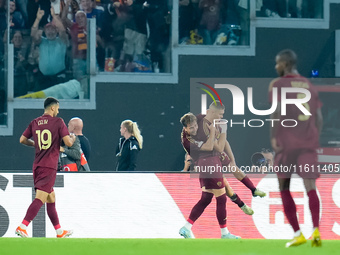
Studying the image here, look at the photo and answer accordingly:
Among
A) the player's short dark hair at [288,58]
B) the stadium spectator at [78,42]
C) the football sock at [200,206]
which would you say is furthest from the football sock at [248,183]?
the stadium spectator at [78,42]

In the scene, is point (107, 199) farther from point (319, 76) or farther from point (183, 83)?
point (319, 76)

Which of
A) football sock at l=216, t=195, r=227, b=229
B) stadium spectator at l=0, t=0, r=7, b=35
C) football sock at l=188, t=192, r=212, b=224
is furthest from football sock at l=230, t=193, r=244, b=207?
stadium spectator at l=0, t=0, r=7, b=35

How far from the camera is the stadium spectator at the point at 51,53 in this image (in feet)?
50.1

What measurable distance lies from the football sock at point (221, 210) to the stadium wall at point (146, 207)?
0.33m

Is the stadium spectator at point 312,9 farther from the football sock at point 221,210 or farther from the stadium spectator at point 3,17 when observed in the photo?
the football sock at point 221,210

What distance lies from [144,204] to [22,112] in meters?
4.74

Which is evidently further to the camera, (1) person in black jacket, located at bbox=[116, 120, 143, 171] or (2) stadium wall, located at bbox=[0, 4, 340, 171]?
(2) stadium wall, located at bbox=[0, 4, 340, 171]

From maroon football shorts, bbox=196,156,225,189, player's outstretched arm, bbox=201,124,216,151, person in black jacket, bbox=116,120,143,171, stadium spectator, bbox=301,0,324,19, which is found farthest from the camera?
stadium spectator, bbox=301,0,324,19

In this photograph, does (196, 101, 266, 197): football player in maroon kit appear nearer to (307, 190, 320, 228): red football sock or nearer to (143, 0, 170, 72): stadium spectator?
(307, 190, 320, 228): red football sock

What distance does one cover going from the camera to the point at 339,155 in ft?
49.0

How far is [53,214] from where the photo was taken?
1060 centimetres

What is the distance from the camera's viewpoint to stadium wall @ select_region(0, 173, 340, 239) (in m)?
11.4

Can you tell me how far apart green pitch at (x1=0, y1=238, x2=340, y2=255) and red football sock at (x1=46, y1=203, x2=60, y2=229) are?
127cm

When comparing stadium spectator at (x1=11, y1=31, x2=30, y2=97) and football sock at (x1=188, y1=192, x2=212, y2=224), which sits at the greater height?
stadium spectator at (x1=11, y1=31, x2=30, y2=97)
